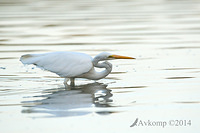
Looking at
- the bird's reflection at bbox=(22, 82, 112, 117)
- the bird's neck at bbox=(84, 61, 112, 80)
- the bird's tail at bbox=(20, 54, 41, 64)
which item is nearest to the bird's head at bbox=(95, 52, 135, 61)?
the bird's neck at bbox=(84, 61, 112, 80)

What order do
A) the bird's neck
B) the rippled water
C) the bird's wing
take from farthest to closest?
the bird's neck < the bird's wing < the rippled water

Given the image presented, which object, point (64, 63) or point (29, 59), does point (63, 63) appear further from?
point (29, 59)

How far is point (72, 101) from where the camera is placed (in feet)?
32.7

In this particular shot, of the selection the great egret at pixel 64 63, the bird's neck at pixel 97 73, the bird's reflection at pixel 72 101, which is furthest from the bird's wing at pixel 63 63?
the bird's reflection at pixel 72 101

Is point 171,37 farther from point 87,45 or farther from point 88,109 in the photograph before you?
point 88,109

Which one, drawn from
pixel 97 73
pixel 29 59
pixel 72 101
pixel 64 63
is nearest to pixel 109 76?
pixel 97 73

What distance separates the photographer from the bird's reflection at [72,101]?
9.16 m

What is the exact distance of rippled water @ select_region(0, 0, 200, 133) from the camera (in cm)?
868

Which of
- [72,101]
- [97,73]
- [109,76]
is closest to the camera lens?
[72,101]

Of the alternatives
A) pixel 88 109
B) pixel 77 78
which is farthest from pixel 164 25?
pixel 88 109

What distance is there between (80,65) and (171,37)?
7.45m

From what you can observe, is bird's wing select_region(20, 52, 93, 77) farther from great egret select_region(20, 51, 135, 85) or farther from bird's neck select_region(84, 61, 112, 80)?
bird's neck select_region(84, 61, 112, 80)

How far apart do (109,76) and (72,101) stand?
2.90 m

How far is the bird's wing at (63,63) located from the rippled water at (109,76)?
0.33 m
